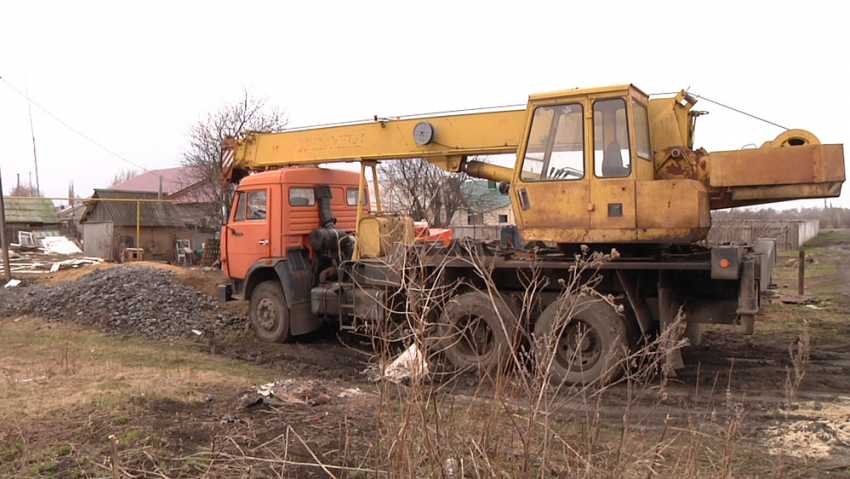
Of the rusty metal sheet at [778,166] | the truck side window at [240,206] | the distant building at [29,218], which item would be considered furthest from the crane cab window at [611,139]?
the distant building at [29,218]

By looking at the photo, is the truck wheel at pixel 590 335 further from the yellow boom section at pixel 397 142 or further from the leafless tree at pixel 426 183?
the leafless tree at pixel 426 183

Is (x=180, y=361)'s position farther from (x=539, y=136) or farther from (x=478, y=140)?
(x=539, y=136)

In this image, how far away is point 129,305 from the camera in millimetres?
12250

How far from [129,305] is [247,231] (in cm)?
332

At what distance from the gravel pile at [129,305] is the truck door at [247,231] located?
4.55ft

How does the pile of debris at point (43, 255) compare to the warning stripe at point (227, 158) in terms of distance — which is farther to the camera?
the pile of debris at point (43, 255)

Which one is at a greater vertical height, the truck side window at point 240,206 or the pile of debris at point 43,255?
the truck side window at point 240,206

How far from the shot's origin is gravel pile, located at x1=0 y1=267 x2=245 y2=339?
1148cm

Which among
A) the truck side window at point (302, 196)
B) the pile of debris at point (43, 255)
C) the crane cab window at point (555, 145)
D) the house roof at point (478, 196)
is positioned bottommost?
the pile of debris at point (43, 255)

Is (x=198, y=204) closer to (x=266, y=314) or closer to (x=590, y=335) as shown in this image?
(x=266, y=314)

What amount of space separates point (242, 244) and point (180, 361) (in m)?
2.56

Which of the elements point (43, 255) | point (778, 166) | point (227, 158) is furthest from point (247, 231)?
point (43, 255)

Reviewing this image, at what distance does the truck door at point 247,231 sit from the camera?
34.6 feet

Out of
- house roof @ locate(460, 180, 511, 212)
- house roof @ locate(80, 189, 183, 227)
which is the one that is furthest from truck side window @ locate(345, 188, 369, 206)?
house roof @ locate(80, 189, 183, 227)
